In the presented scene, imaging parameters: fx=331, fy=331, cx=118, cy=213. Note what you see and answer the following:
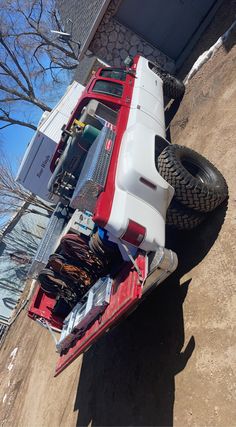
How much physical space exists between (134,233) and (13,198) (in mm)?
12311

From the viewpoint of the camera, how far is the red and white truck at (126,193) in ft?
11.0

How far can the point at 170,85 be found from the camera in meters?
6.56

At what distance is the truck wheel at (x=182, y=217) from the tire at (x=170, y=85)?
3596 millimetres

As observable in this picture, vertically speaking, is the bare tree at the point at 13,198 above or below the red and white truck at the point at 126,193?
below

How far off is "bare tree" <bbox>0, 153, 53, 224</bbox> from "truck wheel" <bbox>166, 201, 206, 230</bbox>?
1047 cm

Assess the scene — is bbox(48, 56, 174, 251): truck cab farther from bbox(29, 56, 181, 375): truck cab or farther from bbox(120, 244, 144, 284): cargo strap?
bbox(120, 244, 144, 284): cargo strap

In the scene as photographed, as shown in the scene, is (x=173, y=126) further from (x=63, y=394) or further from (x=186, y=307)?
(x=63, y=394)

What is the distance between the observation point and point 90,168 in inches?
148

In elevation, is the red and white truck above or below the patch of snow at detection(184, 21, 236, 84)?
below

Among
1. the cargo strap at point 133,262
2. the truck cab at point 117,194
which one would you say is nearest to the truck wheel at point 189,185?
the truck cab at point 117,194

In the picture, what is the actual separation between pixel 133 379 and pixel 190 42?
7279 millimetres

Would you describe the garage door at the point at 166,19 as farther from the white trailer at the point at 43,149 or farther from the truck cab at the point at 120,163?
the truck cab at the point at 120,163

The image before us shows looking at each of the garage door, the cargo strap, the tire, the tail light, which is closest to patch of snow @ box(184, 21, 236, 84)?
the tire

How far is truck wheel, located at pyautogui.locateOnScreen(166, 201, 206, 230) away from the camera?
152 inches
